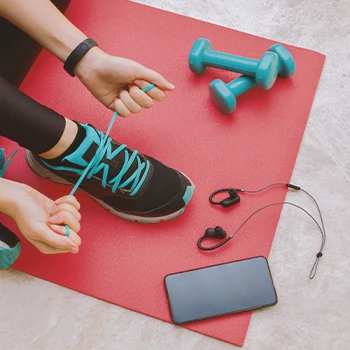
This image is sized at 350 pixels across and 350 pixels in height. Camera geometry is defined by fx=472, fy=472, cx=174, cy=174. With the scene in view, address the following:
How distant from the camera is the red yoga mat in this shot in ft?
3.47

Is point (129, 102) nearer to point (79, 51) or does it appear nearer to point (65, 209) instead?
point (79, 51)

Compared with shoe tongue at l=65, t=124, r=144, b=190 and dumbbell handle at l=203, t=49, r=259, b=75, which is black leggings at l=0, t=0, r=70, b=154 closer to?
shoe tongue at l=65, t=124, r=144, b=190

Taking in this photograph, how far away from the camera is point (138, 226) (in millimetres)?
1083

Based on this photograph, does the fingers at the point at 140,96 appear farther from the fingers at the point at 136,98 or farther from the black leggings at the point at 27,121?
the black leggings at the point at 27,121

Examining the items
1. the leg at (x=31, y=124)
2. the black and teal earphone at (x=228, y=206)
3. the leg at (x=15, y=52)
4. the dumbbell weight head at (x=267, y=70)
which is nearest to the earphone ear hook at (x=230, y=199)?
the black and teal earphone at (x=228, y=206)

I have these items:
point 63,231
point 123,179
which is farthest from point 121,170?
point 63,231

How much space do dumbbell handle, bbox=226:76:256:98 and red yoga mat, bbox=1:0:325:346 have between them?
0.04m

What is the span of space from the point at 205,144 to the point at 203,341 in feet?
1.47

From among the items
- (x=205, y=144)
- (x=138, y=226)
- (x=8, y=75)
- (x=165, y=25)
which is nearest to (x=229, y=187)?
(x=205, y=144)

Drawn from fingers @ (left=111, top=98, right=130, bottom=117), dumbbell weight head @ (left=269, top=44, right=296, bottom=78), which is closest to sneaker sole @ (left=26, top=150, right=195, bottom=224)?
fingers @ (left=111, top=98, right=130, bottom=117)

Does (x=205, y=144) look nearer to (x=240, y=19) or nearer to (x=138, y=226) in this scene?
(x=138, y=226)

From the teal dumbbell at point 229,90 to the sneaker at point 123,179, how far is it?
0.65 ft

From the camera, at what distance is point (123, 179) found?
3.21 ft

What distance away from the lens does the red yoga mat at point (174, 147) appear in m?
1.06
